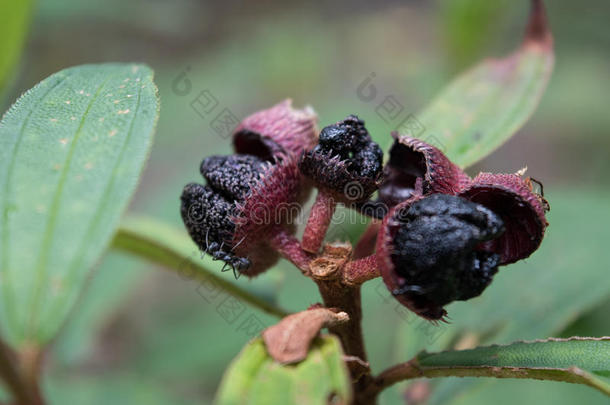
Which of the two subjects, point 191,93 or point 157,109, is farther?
point 191,93

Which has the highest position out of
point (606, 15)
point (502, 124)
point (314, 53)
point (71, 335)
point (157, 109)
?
point (606, 15)

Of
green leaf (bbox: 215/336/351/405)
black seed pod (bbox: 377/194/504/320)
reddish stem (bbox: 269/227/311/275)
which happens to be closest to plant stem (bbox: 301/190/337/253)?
reddish stem (bbox: 269/227/311/275)

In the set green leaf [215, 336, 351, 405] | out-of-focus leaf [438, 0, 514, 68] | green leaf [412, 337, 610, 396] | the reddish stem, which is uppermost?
out-of-focus leaf [438, 0, 514, 68]

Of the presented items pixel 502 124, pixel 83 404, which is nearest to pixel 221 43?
pixel 83 404

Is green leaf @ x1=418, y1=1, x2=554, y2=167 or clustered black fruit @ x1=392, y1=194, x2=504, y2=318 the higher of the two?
green leaf @ x1=418, y1=1, x2=554, y2=167

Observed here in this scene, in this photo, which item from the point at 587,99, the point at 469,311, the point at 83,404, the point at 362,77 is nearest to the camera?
the point at 469,311

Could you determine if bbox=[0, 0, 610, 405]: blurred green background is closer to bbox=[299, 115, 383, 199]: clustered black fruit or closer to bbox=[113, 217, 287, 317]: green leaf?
bbox=[113, 217, 287, 317]: green leaf

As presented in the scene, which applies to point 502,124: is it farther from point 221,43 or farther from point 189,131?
point 221,43
